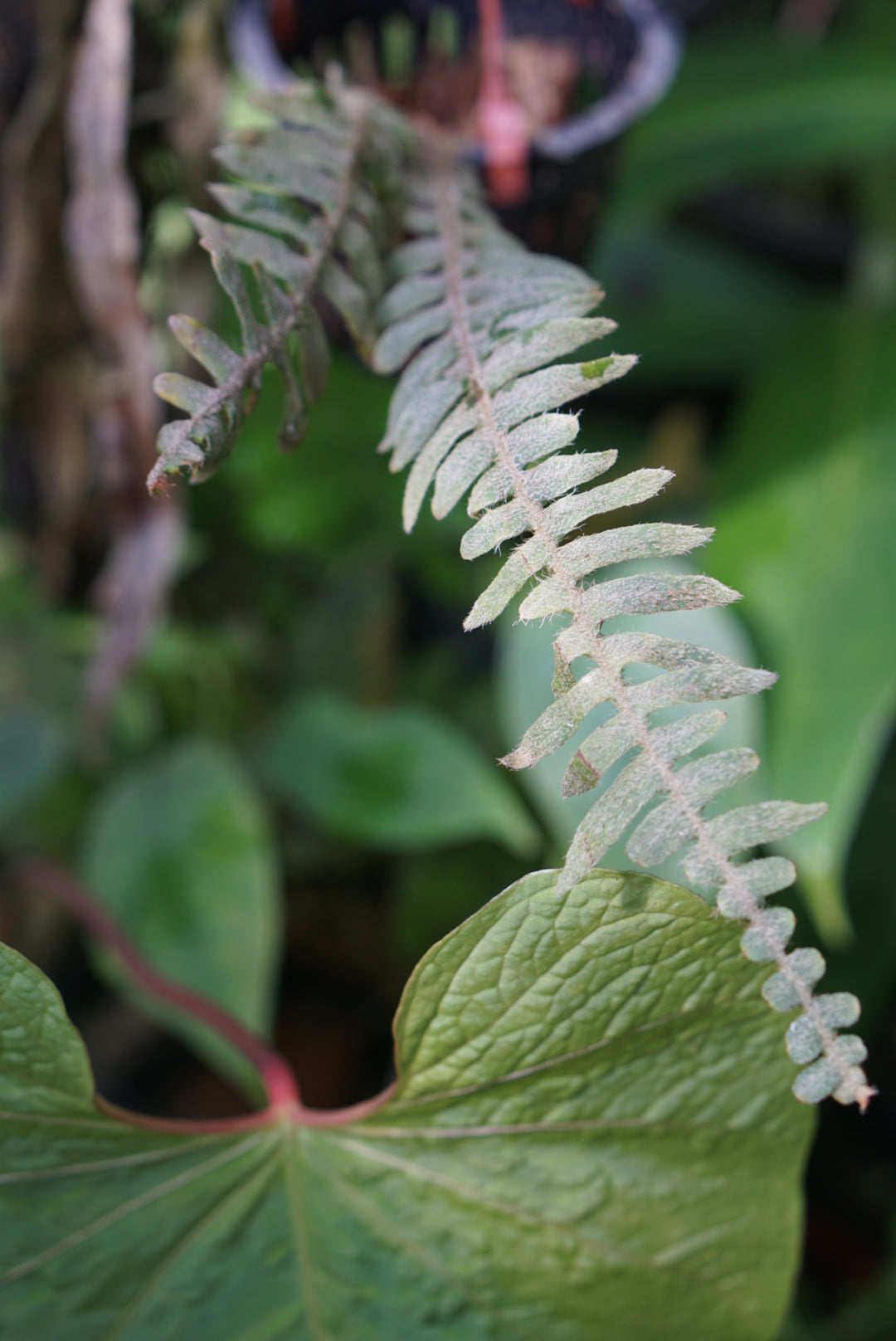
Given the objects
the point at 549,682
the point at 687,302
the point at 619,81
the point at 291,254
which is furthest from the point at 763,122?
the point at 291,254

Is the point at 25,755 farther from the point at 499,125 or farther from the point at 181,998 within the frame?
the point at 499,125

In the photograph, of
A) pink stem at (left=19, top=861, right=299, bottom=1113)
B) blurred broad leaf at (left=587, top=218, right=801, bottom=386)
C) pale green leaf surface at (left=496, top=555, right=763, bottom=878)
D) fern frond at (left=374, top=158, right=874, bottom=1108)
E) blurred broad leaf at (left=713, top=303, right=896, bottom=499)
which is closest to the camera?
fern frond at (left=374, top=158, right=874, bottom=1108)

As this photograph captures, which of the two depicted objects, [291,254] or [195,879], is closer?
[291,254]

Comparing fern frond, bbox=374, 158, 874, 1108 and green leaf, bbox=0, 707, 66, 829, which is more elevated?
green leaf, bbox=0, 707, 66, 829

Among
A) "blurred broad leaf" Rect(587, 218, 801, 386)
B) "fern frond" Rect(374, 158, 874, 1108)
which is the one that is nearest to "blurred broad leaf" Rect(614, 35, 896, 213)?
"blurred broad leaf" Rect(587, 218, 801, 386)

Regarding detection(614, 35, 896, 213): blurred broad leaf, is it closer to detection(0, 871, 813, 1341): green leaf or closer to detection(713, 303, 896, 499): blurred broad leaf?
detection(713, 303, 896, 499): blurred broad leaf

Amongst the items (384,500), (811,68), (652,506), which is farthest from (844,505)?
(811,68)
